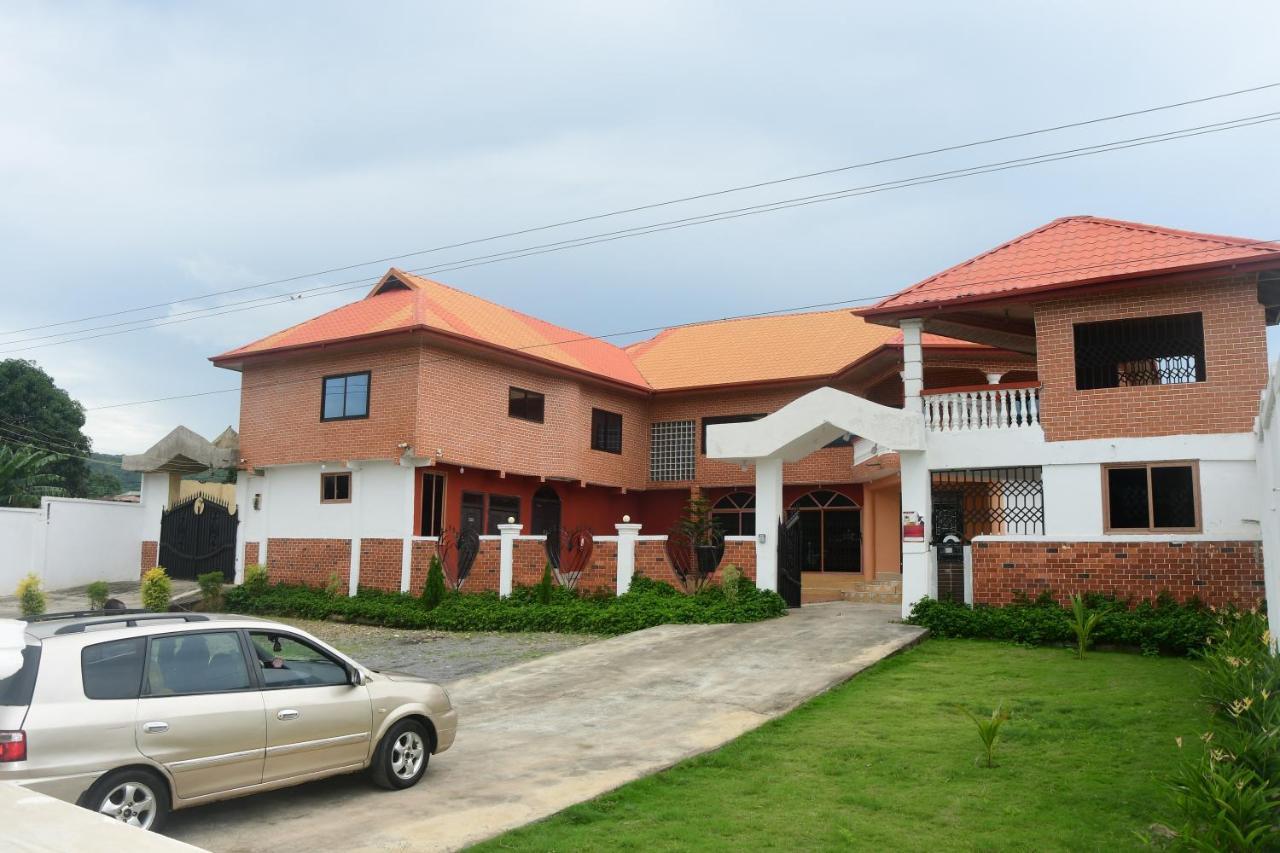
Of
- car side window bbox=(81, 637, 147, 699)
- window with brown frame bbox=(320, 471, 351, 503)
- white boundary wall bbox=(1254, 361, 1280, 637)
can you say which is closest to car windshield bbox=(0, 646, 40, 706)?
car side window bbox=(81, 637, 147, 699)

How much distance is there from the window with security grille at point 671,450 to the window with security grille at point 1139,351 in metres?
12.1

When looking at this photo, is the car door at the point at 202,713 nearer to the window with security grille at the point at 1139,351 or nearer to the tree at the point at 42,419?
the window with security grille at the point at 1139,351

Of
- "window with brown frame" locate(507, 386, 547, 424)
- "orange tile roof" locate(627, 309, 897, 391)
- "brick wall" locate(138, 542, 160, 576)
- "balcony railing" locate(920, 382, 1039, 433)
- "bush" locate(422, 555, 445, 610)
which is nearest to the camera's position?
"balcony railing" locate(920, 382, 1039, 433)

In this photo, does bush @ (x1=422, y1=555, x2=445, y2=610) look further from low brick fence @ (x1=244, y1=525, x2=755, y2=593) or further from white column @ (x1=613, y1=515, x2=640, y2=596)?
white column @ (x1=613, y1=515, x2=640, y2=596)

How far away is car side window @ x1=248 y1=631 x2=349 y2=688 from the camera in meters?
7.38

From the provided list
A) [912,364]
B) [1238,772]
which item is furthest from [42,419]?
[1238,772]

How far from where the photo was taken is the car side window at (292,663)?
7.38 m

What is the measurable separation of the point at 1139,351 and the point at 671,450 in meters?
13.4

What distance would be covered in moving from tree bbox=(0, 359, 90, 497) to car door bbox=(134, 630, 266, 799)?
40938 mm

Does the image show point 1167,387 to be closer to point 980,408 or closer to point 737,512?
point 980,408

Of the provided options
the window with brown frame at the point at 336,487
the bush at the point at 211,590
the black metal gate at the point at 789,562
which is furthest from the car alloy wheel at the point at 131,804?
the window with brown frame at the point at 336,487

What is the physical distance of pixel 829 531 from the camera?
25.0 metres

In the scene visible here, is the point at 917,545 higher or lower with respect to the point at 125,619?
higher

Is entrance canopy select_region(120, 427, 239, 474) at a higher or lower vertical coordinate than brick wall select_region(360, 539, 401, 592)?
higher
